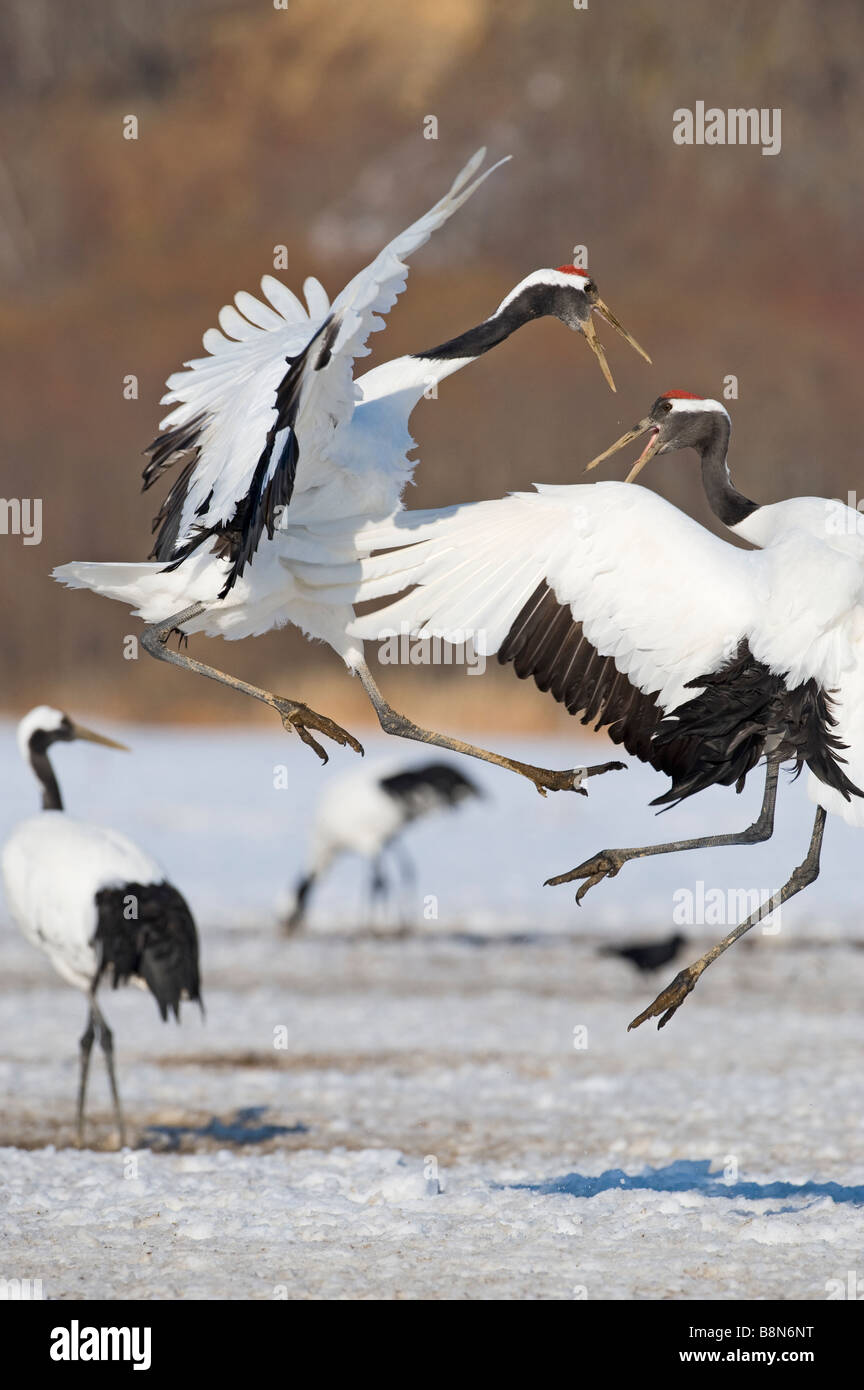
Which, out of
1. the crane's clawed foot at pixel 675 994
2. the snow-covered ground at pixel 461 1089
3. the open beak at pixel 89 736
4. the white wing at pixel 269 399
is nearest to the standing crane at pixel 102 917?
the snow-covered ground at pixel 461 1089

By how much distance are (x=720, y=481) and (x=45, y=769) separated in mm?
4346

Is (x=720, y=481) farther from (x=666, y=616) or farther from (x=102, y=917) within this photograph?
(x=102, y=917)

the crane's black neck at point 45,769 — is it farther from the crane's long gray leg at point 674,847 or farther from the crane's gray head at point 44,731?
the crane's long gray leg at point 674,847

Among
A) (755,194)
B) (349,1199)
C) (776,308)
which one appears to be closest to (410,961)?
(349,1199)

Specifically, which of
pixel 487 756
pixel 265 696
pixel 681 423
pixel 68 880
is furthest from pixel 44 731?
pixel 681 423

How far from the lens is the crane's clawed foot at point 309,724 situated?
6.77 m

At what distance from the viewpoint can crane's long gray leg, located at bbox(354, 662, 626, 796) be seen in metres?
6.73

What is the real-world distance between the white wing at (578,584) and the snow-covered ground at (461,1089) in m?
1.63

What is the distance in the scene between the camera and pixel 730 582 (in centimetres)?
592

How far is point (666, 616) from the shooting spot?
19.6ft

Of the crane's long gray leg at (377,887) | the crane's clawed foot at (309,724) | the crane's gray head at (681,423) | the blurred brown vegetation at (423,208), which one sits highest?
the blurred brown vegetation at (423,208)

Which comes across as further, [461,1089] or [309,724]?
[461,1089]

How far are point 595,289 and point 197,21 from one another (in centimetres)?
3800

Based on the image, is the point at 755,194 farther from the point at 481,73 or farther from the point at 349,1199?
the point at 349,1199
